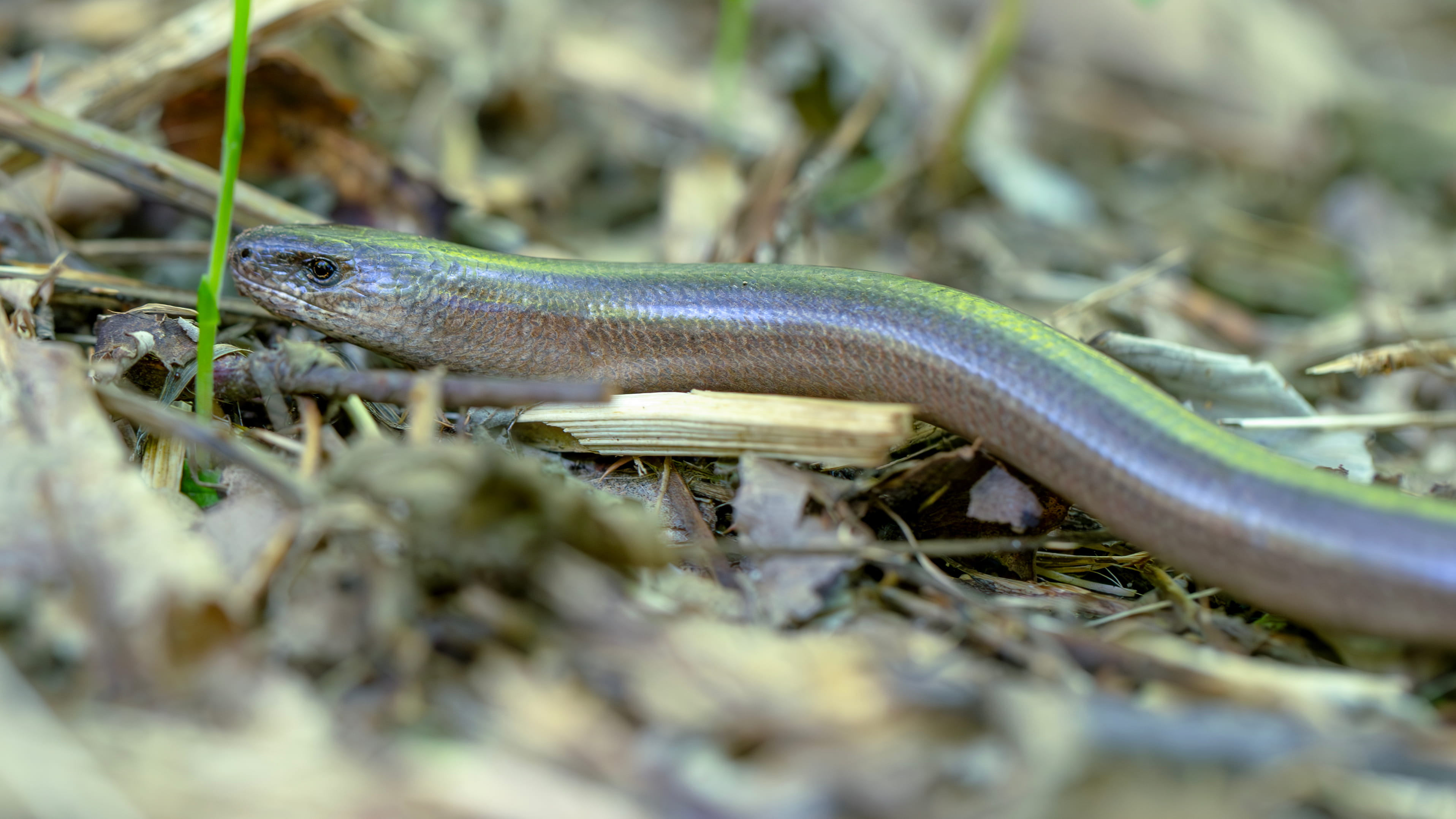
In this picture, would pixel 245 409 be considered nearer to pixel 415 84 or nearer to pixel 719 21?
pixel 415 84

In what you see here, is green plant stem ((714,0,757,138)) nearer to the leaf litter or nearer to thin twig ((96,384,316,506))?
the leaf litter

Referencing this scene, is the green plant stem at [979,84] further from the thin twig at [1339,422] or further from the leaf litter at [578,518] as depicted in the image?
the thin twig at [1339,422]

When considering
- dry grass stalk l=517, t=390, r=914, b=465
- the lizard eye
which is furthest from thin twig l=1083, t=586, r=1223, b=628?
the lizard eye

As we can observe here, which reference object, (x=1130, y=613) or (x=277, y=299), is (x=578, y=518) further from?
(x=277, y=299)

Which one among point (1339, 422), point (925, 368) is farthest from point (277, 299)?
point (1339, 422)

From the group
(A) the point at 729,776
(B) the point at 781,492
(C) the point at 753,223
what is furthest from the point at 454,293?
(A) the point at 729,776

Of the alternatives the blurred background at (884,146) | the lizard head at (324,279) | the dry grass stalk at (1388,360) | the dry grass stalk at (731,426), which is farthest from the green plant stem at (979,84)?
the lizard head at (324,279)
